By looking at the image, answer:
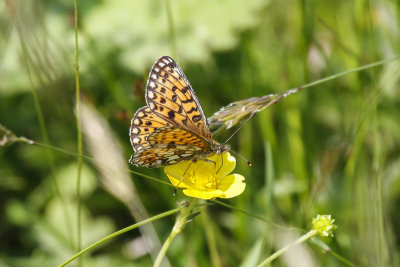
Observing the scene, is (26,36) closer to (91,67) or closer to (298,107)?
(91,67)

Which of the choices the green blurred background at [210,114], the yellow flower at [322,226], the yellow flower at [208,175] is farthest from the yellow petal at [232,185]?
the green blurred background at [210,114]

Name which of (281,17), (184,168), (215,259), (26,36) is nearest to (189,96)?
(184,168)

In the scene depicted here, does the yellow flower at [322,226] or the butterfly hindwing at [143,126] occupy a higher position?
the butterfly hindwing at [143,126]

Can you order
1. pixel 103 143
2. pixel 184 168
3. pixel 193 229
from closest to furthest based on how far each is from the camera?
1. pixel 103 143
2. pixel 184 168
3. pixel 193 229

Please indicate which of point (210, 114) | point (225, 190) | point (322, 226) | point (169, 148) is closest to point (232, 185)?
point (225, 190)

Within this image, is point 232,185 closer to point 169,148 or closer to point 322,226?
point 169,148

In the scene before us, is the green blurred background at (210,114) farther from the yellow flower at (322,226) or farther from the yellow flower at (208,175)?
the yellow flower at (322,226)
